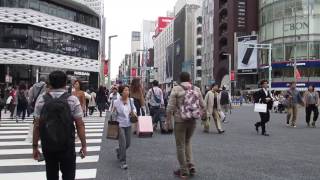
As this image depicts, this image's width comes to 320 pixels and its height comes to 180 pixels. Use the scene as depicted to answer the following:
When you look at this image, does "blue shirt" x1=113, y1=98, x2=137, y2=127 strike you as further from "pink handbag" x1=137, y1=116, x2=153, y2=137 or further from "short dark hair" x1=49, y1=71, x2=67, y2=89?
"pink handbag" x1=137, y1=116, x2=153, y2=137

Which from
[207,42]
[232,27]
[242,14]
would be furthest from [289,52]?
[207,42]

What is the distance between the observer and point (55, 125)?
4.35 metres

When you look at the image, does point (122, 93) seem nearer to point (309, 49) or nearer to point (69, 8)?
point (69, 8)

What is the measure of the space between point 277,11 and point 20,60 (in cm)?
4011

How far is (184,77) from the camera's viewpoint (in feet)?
23.7

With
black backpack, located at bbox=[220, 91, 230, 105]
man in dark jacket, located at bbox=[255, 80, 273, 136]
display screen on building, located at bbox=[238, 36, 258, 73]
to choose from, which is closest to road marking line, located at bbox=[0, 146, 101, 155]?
man in dark jacket, located at bbox=[255, 80, 273, 136]

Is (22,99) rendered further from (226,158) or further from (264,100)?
(226,158)

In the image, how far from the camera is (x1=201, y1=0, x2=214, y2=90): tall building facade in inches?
3730

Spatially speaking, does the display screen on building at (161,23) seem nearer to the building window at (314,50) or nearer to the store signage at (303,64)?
the store signage at (303,64)

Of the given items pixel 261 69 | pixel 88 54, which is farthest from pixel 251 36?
pixel 88 54

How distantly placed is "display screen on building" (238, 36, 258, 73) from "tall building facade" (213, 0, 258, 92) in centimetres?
233

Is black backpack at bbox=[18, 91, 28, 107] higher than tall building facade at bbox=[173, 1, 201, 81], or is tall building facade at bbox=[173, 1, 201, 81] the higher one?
tall building facade at bbox=[173, 1, 201, 81]

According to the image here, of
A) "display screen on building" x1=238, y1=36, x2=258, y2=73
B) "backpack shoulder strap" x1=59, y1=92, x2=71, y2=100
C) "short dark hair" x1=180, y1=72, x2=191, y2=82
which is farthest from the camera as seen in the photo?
"display screen on building" x1=238, y1=36, x2=258, y2=73

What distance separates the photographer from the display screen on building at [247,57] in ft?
239
